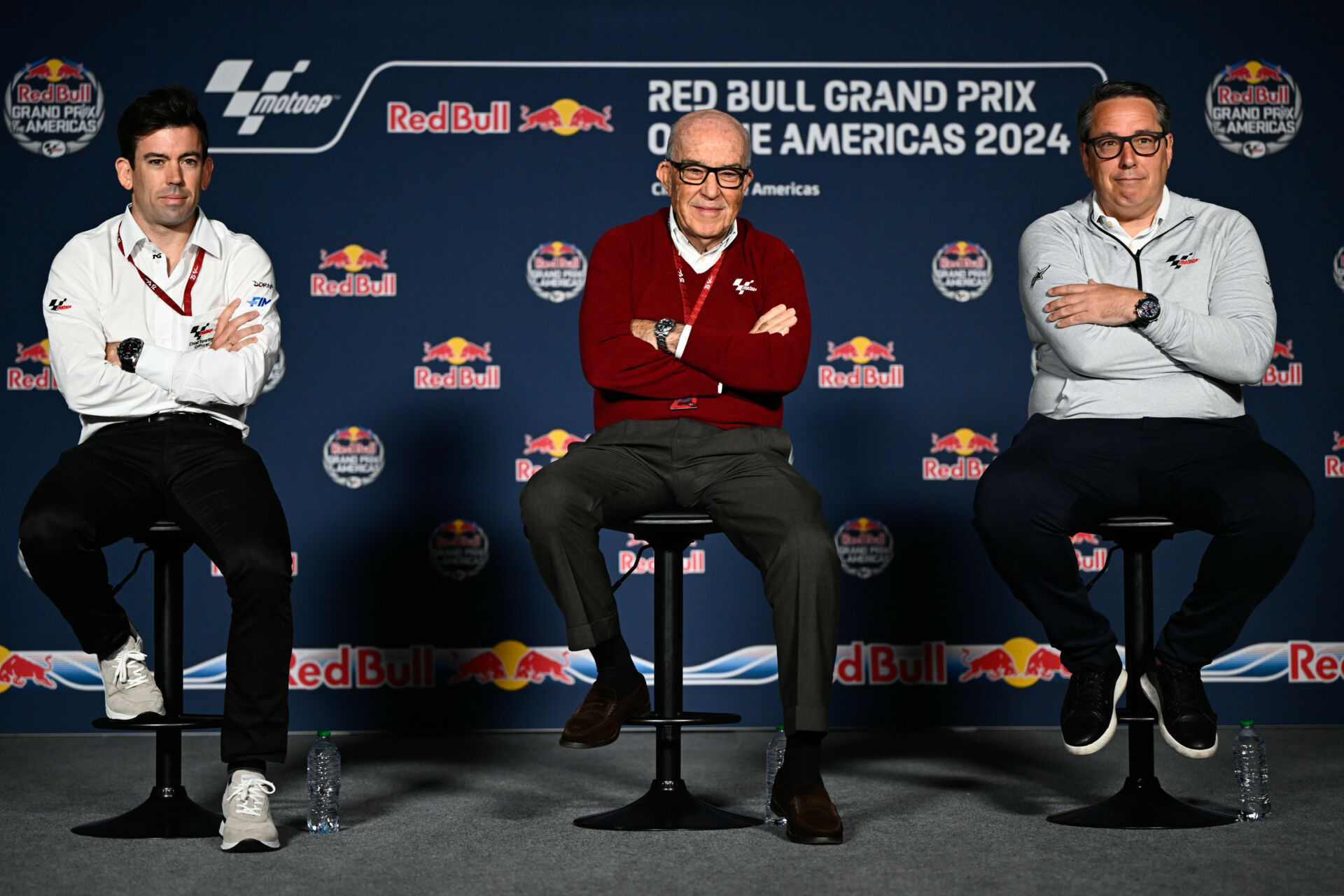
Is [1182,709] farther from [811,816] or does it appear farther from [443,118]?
[443,118]

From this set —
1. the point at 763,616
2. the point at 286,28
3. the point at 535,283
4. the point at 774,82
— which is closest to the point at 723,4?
the point at 774,82

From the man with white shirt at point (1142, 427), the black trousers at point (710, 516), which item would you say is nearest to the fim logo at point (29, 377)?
the black trousers at point (710, 516)

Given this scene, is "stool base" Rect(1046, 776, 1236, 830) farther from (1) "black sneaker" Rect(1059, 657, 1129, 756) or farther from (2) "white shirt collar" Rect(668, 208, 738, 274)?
(2) "white shirt collar" Rect(668, 208, 738, 274)

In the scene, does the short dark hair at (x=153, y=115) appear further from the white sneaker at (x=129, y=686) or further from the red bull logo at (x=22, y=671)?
the red bull logo at (x=22, y=671)

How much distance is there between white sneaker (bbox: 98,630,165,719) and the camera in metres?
2.43

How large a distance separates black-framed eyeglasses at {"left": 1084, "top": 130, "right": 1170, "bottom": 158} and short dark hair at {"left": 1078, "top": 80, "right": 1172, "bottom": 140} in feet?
0.10

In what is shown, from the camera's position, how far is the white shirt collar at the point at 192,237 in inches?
105

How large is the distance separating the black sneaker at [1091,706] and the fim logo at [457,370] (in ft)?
6.59

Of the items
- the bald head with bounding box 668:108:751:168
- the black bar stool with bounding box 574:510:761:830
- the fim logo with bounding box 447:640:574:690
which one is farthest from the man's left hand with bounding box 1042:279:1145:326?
the fim logo with bounding box 447:640:574:690

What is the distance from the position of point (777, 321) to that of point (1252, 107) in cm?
217

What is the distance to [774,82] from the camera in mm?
3848

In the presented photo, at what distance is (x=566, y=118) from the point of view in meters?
3.85

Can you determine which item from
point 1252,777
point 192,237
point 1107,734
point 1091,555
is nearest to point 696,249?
point 192,237

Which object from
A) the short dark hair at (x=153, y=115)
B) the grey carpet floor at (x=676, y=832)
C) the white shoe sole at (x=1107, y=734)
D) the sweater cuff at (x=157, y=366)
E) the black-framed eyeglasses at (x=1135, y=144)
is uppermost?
the short dark hair at (x=153, y=115)
